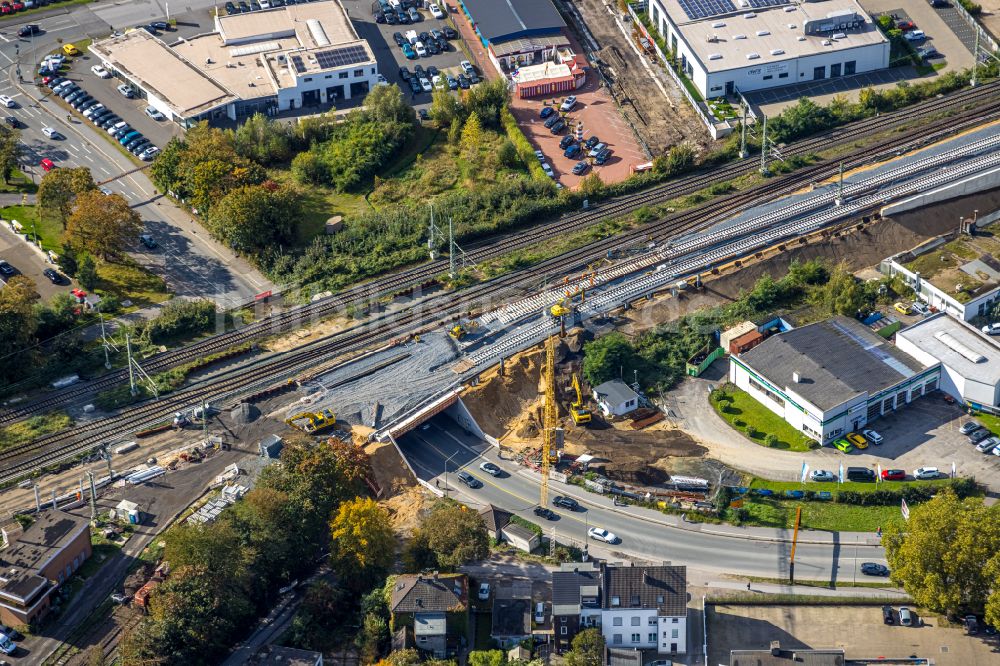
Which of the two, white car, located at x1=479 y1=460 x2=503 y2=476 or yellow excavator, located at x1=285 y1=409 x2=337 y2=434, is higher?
yellow excavator, located at x1=285 y1=409 x2=337 y2=434

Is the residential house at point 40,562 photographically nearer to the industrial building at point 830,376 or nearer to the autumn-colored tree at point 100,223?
the autumn-colored tree at point 100,223

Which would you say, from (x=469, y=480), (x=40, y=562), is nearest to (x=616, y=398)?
(x=469, y=480)

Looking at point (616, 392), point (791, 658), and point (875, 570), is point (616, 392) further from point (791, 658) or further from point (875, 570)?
point (791, 658)

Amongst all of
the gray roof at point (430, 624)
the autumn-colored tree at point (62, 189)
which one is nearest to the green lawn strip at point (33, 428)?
the autumn-colored tree at point (62, 189)

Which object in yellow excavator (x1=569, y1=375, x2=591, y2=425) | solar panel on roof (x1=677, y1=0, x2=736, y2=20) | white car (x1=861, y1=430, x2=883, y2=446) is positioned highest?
solar panel on roof (x1=677, y1=0, x2=736, y2=20)

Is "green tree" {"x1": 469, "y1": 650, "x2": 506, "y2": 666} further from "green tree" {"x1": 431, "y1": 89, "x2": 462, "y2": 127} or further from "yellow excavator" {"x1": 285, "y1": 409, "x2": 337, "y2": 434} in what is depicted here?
"green tree" {"x1": 431, "y1": 89, "x2": 462, "y2": 127}

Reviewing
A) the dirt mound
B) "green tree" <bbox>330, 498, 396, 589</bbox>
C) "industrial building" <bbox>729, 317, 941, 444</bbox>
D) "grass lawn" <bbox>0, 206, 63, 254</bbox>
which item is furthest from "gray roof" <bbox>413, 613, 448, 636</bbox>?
"grass lawn" <bbox>0, 206, 63, 254</bbox>
